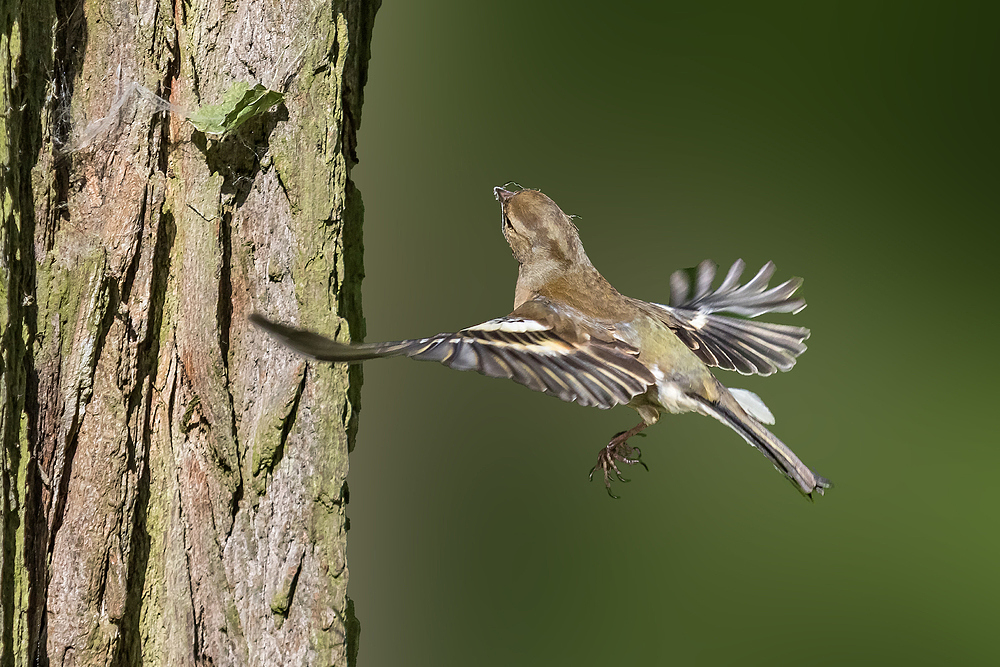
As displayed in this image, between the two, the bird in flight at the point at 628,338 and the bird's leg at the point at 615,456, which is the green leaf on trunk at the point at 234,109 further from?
the bird's leg at the point at 615,456

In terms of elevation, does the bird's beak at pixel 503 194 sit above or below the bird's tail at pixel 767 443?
above

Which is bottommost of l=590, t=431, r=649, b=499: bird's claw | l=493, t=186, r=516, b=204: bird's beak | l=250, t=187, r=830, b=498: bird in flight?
l=590, t=431, r=649, b=499: bird's claw

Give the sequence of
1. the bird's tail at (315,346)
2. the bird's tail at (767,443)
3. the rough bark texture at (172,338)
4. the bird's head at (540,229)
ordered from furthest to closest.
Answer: the bird's head at (540,229), the bird's tail at (767,443), the rough bark texture at (172,338), the bird's tail at (315,346)

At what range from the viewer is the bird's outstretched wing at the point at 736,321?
1.14 m

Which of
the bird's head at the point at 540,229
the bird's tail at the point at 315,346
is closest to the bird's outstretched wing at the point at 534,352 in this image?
the bird's tail at the point at 315,346

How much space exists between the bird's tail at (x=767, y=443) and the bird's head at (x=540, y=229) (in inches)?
10.7

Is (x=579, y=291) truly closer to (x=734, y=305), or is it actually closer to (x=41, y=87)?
(x=734, y=305)

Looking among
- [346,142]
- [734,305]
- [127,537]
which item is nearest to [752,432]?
[734,305]

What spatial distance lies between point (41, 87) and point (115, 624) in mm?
529

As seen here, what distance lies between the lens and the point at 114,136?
2.68 ft

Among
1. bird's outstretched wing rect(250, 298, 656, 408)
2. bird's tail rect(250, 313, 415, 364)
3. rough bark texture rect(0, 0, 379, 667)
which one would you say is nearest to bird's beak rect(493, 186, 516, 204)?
bird's outstretched wing rect(250, 298, 656, 408)

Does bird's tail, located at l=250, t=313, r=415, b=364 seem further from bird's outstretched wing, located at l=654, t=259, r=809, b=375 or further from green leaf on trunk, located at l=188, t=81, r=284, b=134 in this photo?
bird's outstretched wing, located at l=654, t=259, r=809, b=375

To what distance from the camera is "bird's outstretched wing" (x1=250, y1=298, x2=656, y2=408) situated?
70 centimetres

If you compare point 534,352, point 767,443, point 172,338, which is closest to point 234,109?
point 172,338
